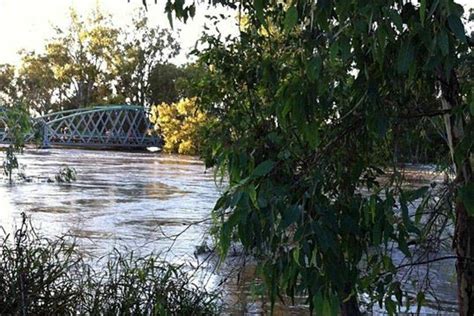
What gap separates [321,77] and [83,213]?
12.6m

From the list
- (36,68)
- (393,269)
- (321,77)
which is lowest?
(393,269)

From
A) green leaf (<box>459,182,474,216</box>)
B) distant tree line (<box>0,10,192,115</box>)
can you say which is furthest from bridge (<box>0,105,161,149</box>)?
green leaf (<box>459,182,474,216</box>)

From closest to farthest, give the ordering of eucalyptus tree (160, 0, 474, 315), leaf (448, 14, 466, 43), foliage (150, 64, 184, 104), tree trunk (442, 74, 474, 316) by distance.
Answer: leaf (448, 14, 466, 43), eucalyptus tree (160, 0, 474, 315), tree trunk (442, 74, 474, 316), foliage (150, 64, 184, 104)

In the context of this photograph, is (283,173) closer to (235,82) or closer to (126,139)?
(235,82)

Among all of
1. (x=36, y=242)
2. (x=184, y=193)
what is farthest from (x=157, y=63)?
(x=36, y=242)

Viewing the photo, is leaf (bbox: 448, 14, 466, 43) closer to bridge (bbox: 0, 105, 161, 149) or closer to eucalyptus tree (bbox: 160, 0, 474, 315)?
eucalyptus tree (bbox: 160, 0, 474, 315)

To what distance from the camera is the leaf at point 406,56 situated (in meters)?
1.67

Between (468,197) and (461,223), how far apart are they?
1.96 ft

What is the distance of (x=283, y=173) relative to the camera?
2312 millimetres

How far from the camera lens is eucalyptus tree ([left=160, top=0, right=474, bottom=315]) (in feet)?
5.67

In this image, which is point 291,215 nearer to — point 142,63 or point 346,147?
point 346,147

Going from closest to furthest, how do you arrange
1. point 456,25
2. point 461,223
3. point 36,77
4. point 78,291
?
point 456,25 < point 461,223 < point 78,291 < point 36,77

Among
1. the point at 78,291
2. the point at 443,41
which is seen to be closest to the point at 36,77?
the point at 78,291

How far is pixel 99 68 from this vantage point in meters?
62.7
